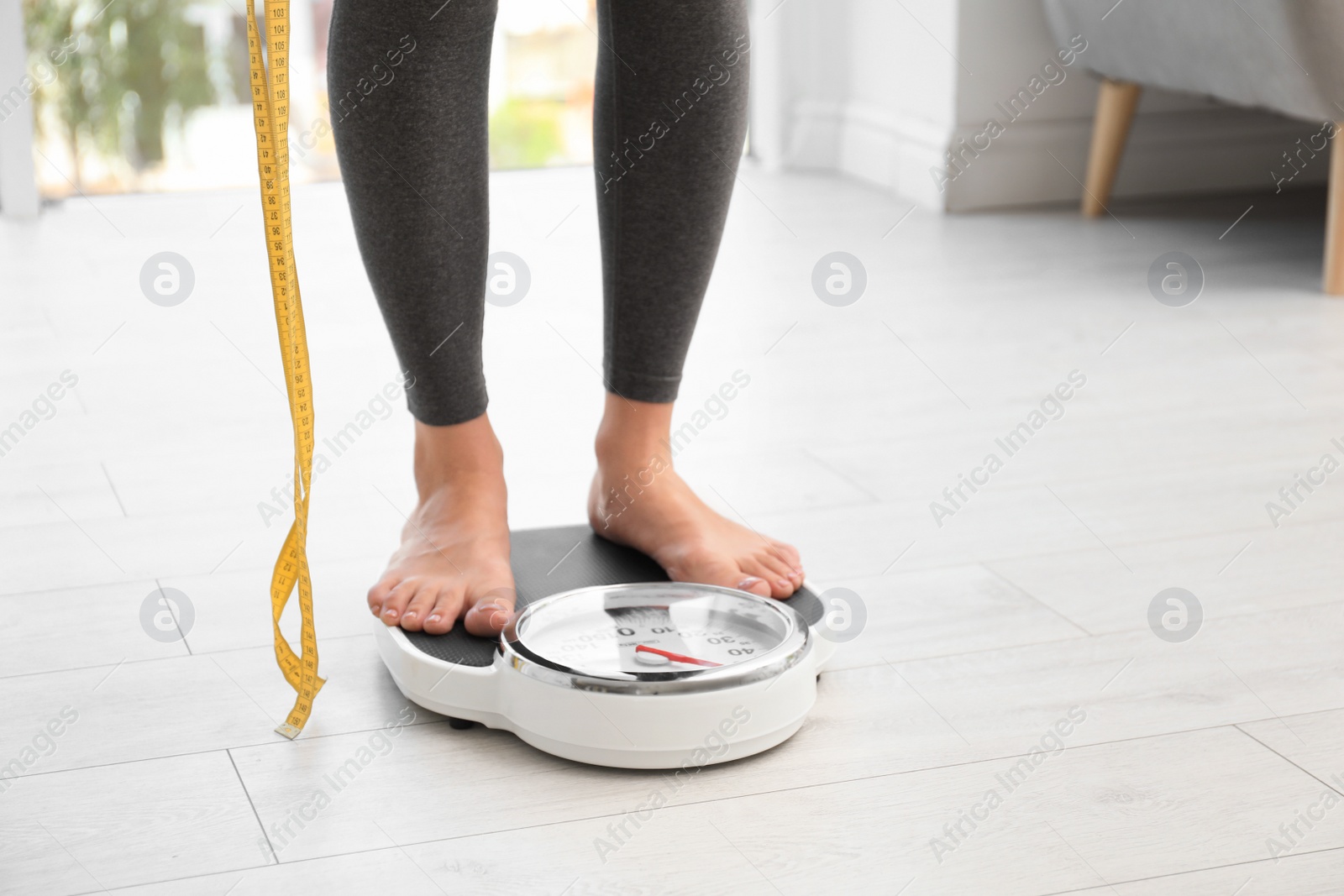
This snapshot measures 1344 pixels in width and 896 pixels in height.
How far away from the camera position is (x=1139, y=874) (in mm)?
814

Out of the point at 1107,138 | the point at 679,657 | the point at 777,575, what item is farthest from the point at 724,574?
the point at 1107,138

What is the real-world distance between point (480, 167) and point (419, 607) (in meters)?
0.34

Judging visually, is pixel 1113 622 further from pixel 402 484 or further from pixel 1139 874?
pixel 402 484

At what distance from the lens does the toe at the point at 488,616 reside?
1.04 metres

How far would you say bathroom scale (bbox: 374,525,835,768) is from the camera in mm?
926

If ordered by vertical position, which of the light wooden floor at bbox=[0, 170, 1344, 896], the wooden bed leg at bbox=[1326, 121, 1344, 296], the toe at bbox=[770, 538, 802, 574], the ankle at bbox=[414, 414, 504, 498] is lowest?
the light wooden floor at bbox=[0, 170, 1344, 896]

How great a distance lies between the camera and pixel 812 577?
1265 mm

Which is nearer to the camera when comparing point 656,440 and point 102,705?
point 102,705

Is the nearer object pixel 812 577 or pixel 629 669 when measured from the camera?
pixel 629 669

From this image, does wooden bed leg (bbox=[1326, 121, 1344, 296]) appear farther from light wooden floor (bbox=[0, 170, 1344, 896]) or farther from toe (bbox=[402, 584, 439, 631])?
toe (bbox=[402, 584, 439, 631])

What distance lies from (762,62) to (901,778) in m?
2.89

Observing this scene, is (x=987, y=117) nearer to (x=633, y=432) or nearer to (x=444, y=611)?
(x=633, y=432)

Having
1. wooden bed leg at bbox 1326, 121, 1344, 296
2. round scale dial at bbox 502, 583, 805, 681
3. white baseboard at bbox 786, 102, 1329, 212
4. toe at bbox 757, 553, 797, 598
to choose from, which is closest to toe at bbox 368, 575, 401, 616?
round scale dial at bbox 502, 583, 805, 681

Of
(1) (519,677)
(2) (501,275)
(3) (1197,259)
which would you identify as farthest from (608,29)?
(3) (1197,259)
